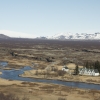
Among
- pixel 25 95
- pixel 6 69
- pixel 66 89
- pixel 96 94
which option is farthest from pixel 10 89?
pixel 6 69

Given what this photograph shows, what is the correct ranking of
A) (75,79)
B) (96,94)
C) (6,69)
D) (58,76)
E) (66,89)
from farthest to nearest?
(6,69) → (58,76) → (75,79) → (66,89) → (96,94)

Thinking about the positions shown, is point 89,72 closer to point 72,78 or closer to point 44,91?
point 72,78

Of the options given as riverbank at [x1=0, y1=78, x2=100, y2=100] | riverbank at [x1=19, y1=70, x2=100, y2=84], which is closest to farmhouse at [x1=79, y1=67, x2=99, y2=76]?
riverbank at [x1=19, y1=70, x2=100, y2=84]

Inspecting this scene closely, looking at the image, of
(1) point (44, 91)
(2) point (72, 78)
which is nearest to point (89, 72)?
(2) point (72, 78)

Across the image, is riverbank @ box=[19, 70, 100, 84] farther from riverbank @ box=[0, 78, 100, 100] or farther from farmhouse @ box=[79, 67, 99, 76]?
riverbank @ box=[0, 78, 100, 100]

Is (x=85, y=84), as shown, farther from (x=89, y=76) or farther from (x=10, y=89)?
(x=10, y=89)

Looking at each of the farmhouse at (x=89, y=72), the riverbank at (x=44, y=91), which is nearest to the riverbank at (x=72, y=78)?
the farmhouse at (x=89, y=72)

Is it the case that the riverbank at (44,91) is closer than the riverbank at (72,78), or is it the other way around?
the riverbank at (44,91)

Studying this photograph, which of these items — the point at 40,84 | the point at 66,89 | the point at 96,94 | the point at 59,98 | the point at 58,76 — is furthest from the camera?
the point at 58,76

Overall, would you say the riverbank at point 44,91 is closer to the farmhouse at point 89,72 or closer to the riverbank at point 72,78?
the riverbank at point 72,78

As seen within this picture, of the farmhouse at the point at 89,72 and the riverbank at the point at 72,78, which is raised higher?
the farmhouse at the point at 89,72

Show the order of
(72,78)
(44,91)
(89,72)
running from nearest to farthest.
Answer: (44,91)
(72,78)
(89,72)
